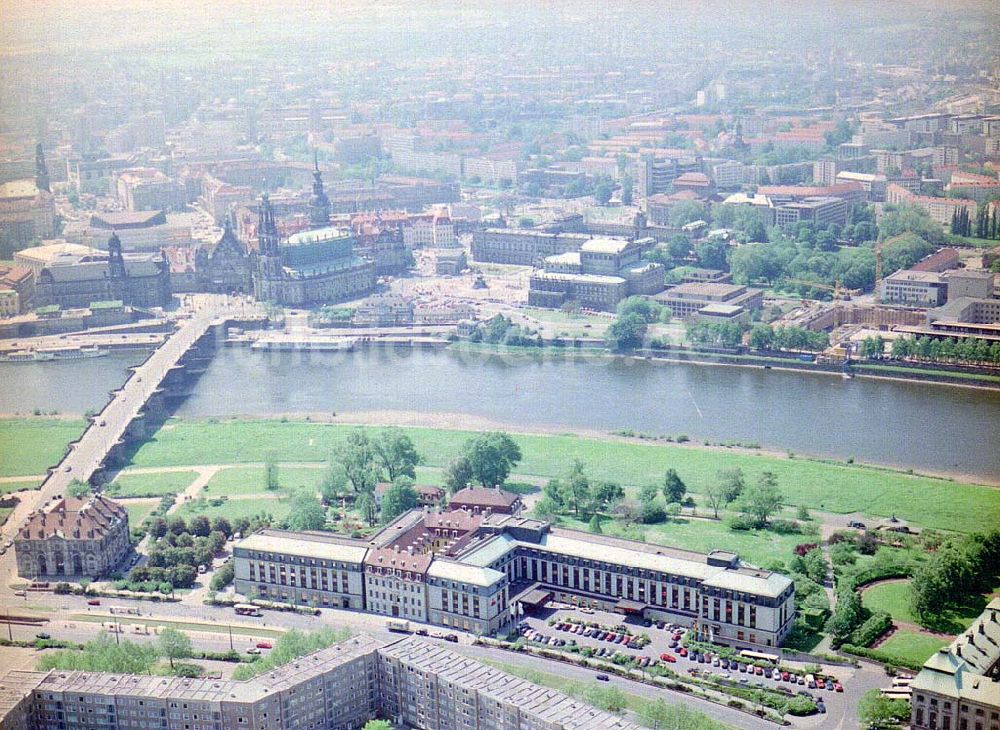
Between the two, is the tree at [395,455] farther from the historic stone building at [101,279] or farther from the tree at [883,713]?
the historic stone building at [101,279]

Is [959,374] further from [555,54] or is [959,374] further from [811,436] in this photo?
[555,54]

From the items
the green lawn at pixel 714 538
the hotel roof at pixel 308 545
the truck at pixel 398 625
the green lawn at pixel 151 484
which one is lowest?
the truck at pixel 398 625

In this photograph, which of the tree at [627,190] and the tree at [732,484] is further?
the tree at [627,190]

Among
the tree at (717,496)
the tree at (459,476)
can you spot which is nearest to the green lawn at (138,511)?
the tree at (459,476)

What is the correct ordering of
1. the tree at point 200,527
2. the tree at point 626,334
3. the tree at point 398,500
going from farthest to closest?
the tree at point 626,334, the tree at point 398,500, the tree at point 200,527

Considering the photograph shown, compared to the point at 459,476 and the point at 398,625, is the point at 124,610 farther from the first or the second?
the point at 459,476

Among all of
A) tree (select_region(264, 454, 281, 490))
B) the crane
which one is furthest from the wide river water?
the crane

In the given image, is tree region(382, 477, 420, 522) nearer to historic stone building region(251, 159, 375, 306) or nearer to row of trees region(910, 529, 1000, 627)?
row of trees region(910, 529, 1000, 627)

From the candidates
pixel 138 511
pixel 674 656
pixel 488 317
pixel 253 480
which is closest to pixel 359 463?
pixel 253 480
